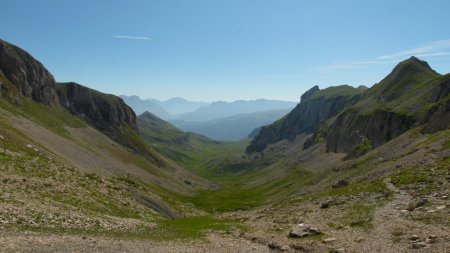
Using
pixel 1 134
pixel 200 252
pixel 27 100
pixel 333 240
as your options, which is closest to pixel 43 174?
pixel 1 134

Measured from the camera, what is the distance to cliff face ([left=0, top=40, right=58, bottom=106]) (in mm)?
158625

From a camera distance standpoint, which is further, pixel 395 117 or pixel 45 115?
pixel 45 115

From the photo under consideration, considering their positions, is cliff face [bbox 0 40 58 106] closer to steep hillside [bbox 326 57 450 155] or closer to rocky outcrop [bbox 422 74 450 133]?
steep hillside [bbox 326 57 450 155]

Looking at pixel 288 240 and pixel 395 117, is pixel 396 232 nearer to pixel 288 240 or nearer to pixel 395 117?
pixel 288 240

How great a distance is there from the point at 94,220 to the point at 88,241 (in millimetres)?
9535

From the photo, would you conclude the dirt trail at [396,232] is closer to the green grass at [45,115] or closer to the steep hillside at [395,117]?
the steep hillside at [395,117]

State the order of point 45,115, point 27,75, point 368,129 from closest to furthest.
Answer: point 45,115 < point 368,129 < point 27,75

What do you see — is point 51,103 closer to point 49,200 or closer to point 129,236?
point 49,200

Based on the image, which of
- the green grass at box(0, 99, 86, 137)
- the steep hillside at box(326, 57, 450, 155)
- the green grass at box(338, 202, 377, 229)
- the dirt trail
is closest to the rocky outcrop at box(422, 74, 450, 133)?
the steep hillside at box(326, 57, 450, 155)

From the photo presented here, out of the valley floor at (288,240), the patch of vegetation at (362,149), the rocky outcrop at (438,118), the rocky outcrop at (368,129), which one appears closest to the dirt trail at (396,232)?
the valley floor at (288,240)

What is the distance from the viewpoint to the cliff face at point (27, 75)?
158625 millimetres

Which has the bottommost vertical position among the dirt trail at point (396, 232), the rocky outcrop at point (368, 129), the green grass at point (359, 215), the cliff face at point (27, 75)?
the green grass at point (359, 215)

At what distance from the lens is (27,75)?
16962cm

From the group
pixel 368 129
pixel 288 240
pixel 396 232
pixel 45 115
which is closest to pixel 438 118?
pixel 368 129
